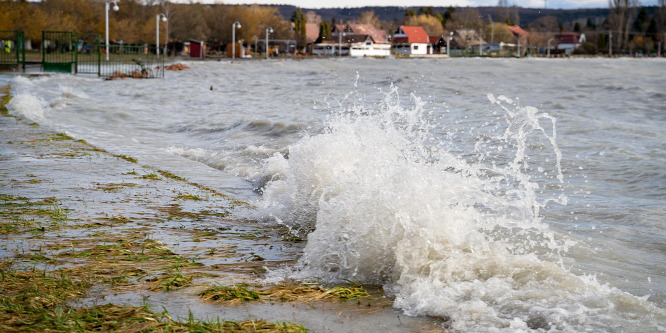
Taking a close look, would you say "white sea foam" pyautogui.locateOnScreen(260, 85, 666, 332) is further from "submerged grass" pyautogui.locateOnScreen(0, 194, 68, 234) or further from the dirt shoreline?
"submerged grass" pyautogui.locateOnScreen(0, 194, 68, 234)

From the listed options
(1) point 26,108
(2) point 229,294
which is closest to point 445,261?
(2) point 229,294

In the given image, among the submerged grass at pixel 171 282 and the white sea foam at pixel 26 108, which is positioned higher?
the white sea foam at pixel 26 108

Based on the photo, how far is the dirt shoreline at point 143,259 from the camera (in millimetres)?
4078

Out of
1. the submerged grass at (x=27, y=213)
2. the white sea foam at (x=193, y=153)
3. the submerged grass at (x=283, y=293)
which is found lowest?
the submerged grass at (x=283, y=293)

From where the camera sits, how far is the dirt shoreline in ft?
13.4

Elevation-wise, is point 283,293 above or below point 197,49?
below

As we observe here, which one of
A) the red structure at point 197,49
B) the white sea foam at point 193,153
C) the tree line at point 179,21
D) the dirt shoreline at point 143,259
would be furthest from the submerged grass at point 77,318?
the red structure at point 197,49

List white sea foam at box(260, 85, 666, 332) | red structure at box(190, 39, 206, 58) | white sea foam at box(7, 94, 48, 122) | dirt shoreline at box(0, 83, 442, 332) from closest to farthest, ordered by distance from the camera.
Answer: dirt shoreline at box(0, 83, 442, 332)
white sea foam at box(260, 85, 666, 332)
white sea foam at box(7, 94, 48, 122)
red structure at box(190, 39, 206, 58)

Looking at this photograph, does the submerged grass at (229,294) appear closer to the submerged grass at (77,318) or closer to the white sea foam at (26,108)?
the submerged grass at (77,318)

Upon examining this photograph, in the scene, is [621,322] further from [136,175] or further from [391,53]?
[391,53]

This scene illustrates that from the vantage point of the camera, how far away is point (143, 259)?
5250 mm

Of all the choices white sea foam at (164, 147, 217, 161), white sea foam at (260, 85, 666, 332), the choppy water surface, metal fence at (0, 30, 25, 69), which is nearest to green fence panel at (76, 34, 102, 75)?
metal fence at (0, 30, 25, 69)

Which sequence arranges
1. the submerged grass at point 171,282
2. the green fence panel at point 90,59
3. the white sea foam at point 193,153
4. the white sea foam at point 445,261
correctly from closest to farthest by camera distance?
the white sea foam at point 445,261, the submerged grass at point 171,282, the white sea foam at point 193,153, the green fence panel at point 90,59

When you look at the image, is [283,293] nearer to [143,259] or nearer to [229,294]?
[229,294]
